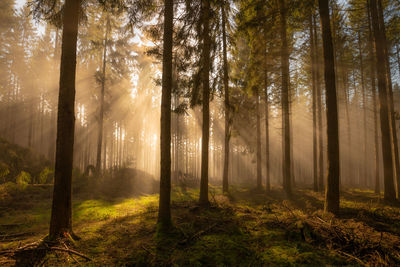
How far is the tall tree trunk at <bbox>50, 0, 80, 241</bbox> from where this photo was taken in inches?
186

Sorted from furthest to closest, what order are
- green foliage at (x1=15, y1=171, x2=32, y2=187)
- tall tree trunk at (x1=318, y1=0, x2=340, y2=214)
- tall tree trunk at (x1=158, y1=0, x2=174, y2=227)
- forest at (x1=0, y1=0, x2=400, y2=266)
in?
1. green foliage at (x1=15, y1=171, x2=32, y2=187)
2. tall tree trunk at (x1=318, y1=0, x2=340, y2=214)
3. tall tree trunk at (x1=158, y1=0, x2=174, y2=227)
4. forest at (x1=0, y1=0, x2=400, y2=266)

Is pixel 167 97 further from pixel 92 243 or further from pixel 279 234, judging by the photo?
pixel 279 234

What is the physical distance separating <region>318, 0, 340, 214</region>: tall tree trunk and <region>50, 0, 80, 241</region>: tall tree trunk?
A: 8.26m

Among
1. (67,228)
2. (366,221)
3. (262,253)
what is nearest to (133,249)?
(67,228)

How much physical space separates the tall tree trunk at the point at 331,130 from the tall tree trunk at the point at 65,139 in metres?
8.26

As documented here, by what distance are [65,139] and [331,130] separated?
8462 mm

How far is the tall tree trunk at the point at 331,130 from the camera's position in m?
6.39

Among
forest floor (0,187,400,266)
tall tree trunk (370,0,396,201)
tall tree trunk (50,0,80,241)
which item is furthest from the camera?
tall tree trunk (370,0,396,201)

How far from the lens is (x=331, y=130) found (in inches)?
256

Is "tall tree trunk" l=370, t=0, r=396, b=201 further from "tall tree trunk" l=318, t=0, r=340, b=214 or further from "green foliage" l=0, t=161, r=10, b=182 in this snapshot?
"green foliage" l=0, t=161, r=10, b=182

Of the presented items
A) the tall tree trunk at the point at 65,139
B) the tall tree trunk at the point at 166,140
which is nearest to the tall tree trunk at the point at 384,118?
the tall tree trunk at the point at 166,140

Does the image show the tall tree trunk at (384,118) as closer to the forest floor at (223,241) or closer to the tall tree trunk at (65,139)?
the forest floor at (223,241)

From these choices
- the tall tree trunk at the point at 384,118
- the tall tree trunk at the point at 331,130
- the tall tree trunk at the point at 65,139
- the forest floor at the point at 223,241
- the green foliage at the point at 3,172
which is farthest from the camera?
the green foliage at the point at 3,172

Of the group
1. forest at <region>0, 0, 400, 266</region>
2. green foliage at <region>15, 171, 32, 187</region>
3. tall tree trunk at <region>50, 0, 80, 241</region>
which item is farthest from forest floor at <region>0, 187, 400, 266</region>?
green foliage at <region>15, 171, 32, 187</region>
